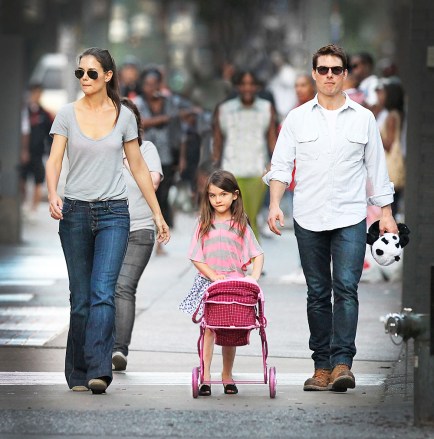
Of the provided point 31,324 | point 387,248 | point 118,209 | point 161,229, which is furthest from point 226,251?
point 31,324

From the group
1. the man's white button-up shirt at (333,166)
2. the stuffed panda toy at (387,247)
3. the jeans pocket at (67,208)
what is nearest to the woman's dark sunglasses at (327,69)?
the man's white button-up shirt at (333,166)

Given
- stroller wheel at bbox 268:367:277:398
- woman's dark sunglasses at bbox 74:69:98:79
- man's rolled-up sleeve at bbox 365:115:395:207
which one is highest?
woman's dark sunglasses at bbox 74:69:98:79

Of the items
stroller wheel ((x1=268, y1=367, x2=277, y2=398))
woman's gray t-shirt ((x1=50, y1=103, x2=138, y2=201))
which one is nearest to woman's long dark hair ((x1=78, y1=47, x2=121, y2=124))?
woman's gray t-shirt ((x1=50, y1=103, x2=138, y2=201))

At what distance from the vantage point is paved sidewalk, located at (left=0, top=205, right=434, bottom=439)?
7.95 m

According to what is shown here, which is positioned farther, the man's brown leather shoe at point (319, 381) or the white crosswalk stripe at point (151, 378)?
the white crosswalk stripe at point (151, 378)

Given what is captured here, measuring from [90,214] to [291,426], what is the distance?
1.79 metres

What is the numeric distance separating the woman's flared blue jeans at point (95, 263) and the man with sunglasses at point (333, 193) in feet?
2.82

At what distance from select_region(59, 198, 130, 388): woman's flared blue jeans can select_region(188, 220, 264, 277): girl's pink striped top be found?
42 cm

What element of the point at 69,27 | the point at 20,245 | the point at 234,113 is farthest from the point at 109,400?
the point at 69,27

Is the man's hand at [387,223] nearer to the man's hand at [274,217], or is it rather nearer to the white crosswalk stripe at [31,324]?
the man's hand at [274,217]

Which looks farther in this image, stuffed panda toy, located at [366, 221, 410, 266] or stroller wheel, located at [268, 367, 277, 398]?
stuffed panda toy, located at [366, 221, 410, 266]

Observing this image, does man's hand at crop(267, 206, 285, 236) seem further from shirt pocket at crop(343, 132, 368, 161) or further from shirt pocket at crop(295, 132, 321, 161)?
shirt pocket at crop(343, 132, 368, 161)

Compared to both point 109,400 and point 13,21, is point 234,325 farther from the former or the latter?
point 13,21

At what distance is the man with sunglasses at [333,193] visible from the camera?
9.16 metres
